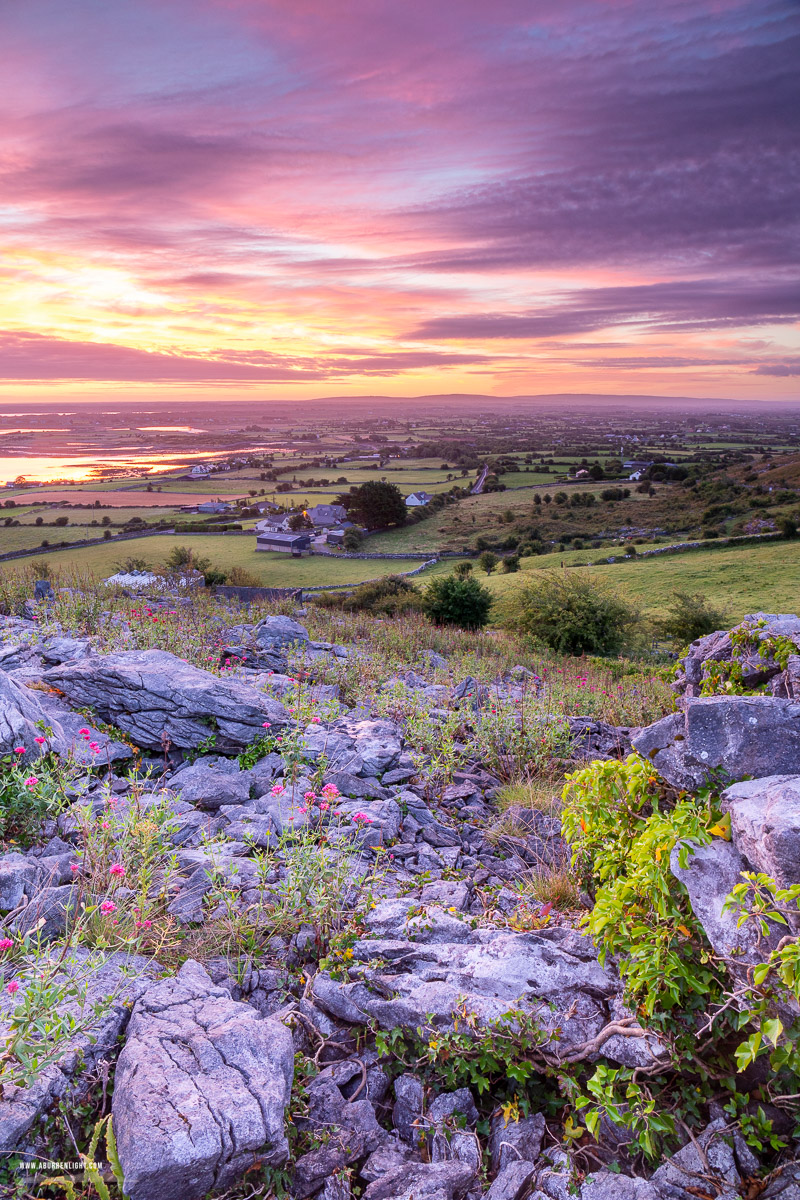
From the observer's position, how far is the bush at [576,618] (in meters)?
24.1

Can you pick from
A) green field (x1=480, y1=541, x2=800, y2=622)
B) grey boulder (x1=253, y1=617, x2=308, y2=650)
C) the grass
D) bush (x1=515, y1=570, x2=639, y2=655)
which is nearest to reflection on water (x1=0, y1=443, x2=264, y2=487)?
the grass

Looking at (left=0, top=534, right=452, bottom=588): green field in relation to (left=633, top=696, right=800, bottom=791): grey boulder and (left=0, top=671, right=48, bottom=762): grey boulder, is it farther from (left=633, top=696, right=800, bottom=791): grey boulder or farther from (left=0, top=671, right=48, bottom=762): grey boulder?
(left=633, top=696, right=800, bottom=791): grey boulder

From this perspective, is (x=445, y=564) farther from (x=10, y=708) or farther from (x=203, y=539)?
(x=10, y=708)

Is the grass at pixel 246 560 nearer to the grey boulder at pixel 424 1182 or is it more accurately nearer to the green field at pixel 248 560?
the green field at pixel 248 560

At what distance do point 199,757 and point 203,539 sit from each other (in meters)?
62.0

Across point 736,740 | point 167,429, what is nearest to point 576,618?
point 736,740

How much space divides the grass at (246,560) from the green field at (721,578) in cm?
1566

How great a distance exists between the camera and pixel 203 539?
213ft

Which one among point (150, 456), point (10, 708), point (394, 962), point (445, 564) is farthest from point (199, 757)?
point (150, 456)

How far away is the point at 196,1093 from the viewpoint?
2602mm

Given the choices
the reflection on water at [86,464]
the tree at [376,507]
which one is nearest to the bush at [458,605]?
the tree at [376,507]

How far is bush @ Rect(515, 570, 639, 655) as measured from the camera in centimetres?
2414

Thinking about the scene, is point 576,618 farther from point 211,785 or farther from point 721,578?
point 721,578

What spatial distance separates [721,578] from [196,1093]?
43447 millimetres
